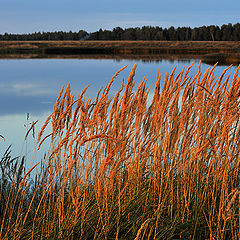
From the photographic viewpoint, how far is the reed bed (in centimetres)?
344

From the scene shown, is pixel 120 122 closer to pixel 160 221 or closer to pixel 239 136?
pixel 160 221

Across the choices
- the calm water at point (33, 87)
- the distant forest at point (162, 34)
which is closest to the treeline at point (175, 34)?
the distant forest at point (162, 34)


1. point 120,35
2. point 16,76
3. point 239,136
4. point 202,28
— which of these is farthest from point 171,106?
point 120,35

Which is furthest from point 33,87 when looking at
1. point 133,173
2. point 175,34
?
point 175,34

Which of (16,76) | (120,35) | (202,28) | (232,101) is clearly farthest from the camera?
(120,35)

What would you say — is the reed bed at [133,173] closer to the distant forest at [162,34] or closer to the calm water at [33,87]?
the calm water at [33,87]

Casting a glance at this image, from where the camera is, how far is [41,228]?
148 inches

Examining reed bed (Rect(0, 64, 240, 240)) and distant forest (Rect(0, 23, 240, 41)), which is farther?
distant forest (Rect(0, 23, 240, 41))

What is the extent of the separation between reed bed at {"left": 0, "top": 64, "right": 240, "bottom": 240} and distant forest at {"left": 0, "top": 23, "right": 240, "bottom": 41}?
262 feet

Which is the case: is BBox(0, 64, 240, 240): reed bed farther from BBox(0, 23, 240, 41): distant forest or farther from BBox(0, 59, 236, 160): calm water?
BBox(0, 23, 240, 41): distant forest

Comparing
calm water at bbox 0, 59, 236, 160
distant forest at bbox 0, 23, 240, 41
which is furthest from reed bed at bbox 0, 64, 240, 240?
distant forest at bbox 0, 23, 240, 41

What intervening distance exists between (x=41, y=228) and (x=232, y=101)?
243 centimetres

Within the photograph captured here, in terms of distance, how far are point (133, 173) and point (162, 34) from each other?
92.4 m

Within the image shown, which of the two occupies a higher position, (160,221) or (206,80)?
(206,80)
